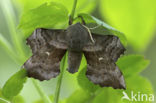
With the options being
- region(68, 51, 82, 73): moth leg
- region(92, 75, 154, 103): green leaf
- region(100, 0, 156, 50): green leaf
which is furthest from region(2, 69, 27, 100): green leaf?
region(100, 0, 156, 50): green leaf

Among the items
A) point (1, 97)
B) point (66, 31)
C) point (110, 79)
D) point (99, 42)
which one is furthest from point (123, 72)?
point (1, 97)

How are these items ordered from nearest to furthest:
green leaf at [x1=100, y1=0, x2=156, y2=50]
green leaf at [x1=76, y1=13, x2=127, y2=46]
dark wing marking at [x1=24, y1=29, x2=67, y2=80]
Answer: green leaf at [x1=76, y1=13, x2=127, y2=46], dark wing marking at [x1=24, y1=29, x2=67, y2=80], green leaf at [x1=100, y1=0, x2=156, y2=50]

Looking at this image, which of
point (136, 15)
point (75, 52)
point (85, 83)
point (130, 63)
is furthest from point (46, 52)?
point (136, 15)

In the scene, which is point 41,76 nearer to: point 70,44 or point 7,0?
point 70,44

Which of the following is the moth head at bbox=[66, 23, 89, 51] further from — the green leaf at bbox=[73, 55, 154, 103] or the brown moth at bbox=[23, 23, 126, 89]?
the green leaf at bbox=[73, 55, 154, 103]

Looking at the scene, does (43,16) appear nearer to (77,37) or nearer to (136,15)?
(77,37)
